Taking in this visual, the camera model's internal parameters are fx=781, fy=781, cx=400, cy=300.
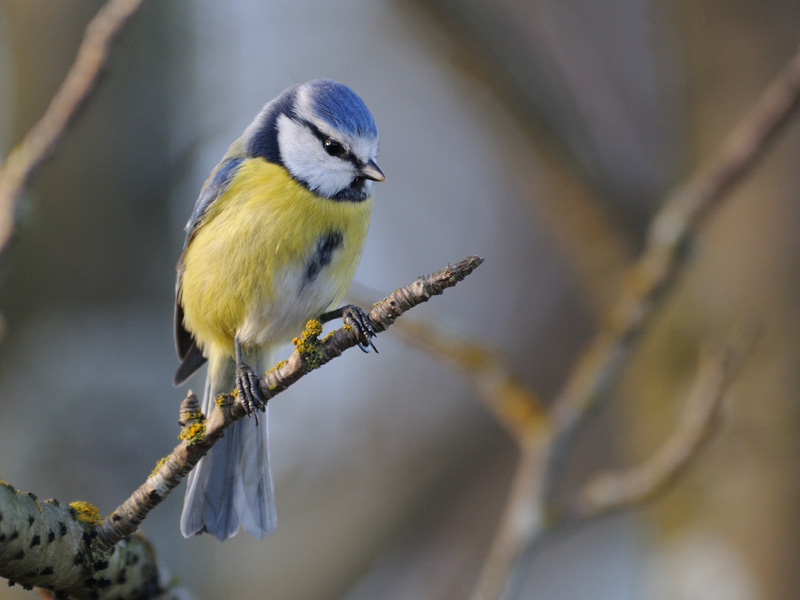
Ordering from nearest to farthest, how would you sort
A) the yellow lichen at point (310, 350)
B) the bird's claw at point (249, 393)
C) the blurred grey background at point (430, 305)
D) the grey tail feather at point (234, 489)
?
the yellow lichen at point (310, 350) < the bird's claw at point (249, 393) < the grey tail feather at point (234, 489) < the blurred grey background at point (430, 305)

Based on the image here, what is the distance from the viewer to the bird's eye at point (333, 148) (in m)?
1.84

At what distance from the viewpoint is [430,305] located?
4.56m

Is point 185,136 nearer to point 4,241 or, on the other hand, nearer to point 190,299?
point 190,299

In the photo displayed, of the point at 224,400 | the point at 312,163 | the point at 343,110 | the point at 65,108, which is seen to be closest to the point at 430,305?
the point at 312,163

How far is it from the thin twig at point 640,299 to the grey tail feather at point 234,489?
0.72m

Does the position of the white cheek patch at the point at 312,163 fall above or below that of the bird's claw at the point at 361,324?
above

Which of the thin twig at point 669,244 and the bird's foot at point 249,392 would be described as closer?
the bird's foot at point 249,392

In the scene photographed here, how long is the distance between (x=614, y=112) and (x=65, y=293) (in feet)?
9.13

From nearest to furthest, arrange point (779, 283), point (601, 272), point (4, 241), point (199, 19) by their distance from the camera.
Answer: point (4, 241) → point (779, 283) → point (601, 272) → point (199, 19)

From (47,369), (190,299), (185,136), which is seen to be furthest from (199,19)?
(190,299)

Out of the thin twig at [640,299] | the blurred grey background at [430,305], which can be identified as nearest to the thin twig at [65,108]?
the blurred grey background at [430,305]

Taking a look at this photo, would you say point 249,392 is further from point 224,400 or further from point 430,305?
point 430,305

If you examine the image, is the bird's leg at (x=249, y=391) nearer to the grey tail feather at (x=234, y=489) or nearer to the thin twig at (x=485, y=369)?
the grey tail feather at (x=234, y=489)

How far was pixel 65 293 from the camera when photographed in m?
3.18
